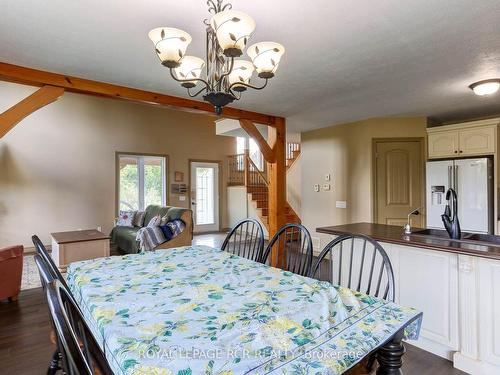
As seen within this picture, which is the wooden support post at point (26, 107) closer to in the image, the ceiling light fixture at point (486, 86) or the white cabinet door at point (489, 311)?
the white cabinet door at point (489, 311)

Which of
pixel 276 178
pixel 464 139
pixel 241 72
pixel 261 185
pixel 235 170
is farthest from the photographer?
pixel 235 170

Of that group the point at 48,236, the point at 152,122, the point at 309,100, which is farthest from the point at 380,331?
the point at 152,122

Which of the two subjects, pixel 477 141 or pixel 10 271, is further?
pixel 477 141

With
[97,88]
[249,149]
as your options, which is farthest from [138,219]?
[249,149]

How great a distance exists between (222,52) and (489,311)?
2.36m

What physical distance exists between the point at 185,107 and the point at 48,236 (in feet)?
14.9

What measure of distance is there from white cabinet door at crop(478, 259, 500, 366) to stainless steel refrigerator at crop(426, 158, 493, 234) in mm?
2401

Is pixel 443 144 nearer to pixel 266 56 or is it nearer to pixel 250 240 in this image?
pixel 250 240

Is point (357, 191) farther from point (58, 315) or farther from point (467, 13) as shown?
point (58, 315)

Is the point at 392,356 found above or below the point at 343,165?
below

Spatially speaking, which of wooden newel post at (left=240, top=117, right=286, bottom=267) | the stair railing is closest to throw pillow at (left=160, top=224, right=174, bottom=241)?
wooden newel post at (left=240, top=117, right=286, bottom=267)

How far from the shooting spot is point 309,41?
7.51 feet

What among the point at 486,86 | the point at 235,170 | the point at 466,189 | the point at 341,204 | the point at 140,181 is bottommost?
the point at 341,204

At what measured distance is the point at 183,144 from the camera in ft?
26.6
